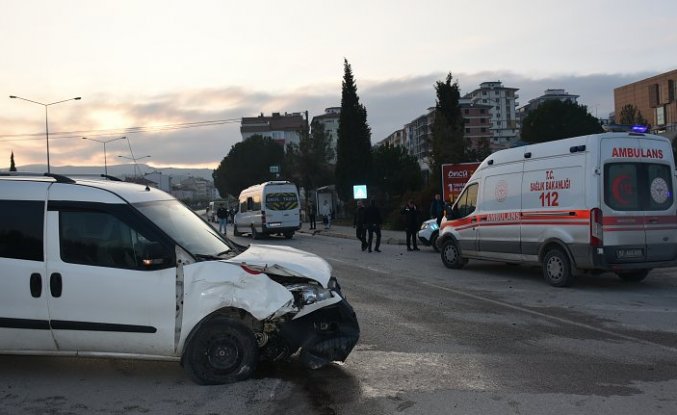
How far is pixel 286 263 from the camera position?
213 inches

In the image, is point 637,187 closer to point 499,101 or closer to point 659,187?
point 659,187

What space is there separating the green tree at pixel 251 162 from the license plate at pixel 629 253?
69401 millimetres

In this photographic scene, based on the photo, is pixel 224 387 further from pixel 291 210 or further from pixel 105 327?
pixel 291 210

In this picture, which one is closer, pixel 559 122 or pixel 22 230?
pixel 22 230

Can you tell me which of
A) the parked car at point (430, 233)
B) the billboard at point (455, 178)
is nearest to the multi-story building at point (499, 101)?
the billboard at point (455, 178)

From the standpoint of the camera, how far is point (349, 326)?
211 inches

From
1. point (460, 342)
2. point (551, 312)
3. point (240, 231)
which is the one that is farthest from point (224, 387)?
point (240, 231)

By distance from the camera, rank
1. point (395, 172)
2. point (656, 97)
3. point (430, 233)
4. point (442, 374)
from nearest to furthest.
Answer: point (442, 374) → point (430, 233) → point (395, 172) → point (656, 97)

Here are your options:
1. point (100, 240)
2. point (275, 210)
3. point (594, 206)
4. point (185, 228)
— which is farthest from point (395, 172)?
point (100, 240)

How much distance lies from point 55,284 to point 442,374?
142 inches

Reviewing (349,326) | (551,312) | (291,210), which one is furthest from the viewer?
(291,210)

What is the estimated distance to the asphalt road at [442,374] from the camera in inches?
182

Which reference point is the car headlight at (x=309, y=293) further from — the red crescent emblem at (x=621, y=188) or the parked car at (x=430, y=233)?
the parked car at (x=430, y=233)

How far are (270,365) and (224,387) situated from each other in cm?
70
